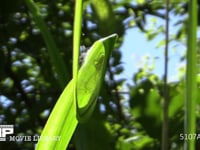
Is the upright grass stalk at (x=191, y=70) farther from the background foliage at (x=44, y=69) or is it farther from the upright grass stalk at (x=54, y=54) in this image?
the background foliage at (x=44, y=69)

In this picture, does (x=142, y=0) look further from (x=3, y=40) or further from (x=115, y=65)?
(x=3, y=40)

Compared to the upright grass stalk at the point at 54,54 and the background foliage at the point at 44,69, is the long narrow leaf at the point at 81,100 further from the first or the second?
the background foliage at the point at 44,69

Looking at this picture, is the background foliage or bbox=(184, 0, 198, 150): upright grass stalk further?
the background foliage

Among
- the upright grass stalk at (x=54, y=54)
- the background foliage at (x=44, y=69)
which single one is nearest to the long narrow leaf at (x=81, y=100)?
the upright grass stalk at (x=54, y=54)

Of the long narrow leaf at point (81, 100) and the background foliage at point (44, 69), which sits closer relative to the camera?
the long narrow leaf at point (81, 100)

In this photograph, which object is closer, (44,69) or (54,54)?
(54,54)

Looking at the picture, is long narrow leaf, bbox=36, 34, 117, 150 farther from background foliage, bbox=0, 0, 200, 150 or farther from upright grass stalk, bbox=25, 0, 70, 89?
background foliage, bbox=0, 0, 200, 150

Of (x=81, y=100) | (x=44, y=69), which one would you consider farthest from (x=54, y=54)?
(x=44, y=69)

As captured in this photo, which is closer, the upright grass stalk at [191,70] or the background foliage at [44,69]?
the upright grass stalk at [191,70]

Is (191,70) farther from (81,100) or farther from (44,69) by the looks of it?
(44,69)

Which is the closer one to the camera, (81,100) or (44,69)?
(81,100)

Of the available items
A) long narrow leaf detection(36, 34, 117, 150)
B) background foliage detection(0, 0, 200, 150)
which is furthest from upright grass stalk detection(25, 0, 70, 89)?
background foliage detection(0, 0, 200, 150)
